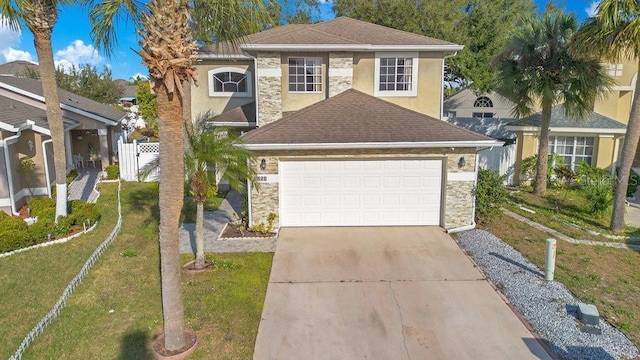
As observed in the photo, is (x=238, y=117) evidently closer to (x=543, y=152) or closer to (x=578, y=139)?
(x=543, y=152)

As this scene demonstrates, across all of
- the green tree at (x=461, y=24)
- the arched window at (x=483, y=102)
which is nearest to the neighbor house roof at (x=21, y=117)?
the green tree at (x=461, y=24)

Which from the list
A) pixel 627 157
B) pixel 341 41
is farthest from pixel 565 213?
pixel 341 41

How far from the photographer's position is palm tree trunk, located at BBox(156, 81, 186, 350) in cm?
612

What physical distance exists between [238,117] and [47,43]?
24.7 ft

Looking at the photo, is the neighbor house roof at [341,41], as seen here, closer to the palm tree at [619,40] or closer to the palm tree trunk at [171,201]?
the palm tree at [619,40]

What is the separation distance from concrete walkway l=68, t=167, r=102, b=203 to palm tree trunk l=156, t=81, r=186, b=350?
11481mm

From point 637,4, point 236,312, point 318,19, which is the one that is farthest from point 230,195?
point 318,19

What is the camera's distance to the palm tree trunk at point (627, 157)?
12359 millimetres

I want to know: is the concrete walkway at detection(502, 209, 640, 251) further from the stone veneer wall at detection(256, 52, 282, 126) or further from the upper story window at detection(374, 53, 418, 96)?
the stone veneer wall at detection(256, 52, 282, 126)

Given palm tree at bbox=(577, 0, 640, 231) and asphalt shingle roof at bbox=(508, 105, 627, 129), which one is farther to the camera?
asphalt shingle roof at bbox=(508, 105, 627, 129)

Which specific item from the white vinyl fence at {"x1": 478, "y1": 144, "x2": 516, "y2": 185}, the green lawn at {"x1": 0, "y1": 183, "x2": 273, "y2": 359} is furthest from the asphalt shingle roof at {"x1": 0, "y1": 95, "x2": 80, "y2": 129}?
the white vinyl fence at {"x1": 478, "y1": 144, "x2": 516, "y2": 185}

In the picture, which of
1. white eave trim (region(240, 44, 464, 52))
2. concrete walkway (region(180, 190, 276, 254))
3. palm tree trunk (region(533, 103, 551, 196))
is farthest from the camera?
palm tree trunk (region(533, 103, 551, 196))

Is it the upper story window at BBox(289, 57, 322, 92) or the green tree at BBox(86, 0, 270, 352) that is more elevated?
the upper story window at BBox(289, 57, 322, 92)

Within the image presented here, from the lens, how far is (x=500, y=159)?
65.1 ft
